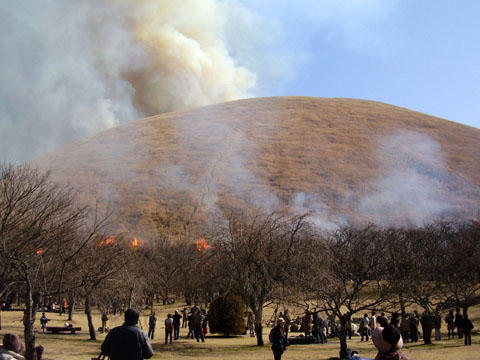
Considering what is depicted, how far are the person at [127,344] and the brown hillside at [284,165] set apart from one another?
52.0 meters

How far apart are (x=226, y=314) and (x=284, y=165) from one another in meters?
50.4

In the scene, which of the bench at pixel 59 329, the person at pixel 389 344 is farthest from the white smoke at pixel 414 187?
the person at pixel 389 344

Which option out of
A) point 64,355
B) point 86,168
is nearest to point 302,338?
point 64,355

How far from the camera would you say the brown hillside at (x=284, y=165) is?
197ft

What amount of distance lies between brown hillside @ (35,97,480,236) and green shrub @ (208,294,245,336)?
37.0 m

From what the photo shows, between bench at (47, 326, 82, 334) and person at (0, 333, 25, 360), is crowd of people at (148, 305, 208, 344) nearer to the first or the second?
bench at (47, 326, 82, 334)

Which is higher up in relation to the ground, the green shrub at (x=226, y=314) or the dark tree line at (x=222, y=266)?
the dark tree line at (x=222, y=266)

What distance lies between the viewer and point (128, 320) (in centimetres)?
501

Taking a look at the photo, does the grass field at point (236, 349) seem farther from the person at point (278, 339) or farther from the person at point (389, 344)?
the person at point (389, 344)

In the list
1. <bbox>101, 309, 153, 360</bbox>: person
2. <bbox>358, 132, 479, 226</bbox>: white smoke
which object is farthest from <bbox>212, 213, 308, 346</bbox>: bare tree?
<bbox>358, 132, 479, 226</bbox>: white smoke

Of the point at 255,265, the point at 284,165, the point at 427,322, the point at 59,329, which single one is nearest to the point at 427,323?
the point at 427,322

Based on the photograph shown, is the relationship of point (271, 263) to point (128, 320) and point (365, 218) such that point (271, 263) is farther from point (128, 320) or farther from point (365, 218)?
point (365, 218)

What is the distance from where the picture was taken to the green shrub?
1981cm

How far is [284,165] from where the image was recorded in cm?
6925
